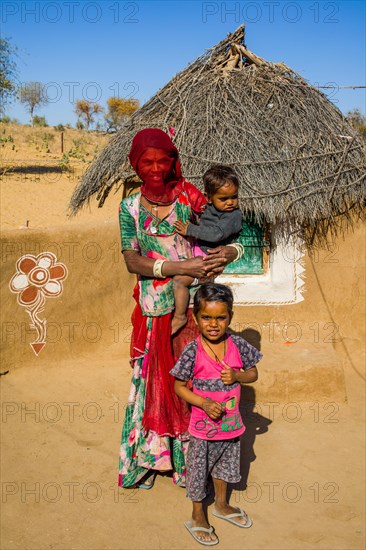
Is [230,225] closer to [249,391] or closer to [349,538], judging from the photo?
[349,538]

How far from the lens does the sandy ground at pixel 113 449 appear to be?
294cm

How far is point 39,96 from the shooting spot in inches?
1264

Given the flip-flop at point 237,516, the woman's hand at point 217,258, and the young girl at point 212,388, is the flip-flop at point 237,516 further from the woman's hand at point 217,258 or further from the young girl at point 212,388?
the woman's hand at point 217,258

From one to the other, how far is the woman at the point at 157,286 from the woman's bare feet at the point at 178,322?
0.04m

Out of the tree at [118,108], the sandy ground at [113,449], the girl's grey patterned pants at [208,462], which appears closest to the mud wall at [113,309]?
the sandy ground at [113,449]

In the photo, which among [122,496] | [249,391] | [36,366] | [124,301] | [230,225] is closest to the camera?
[230,225]

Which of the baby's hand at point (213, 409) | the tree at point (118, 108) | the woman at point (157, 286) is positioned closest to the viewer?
the baby's hand at point (213, 409)

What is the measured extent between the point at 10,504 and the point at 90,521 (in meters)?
0.54

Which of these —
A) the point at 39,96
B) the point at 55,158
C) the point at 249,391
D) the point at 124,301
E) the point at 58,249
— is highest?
the point at 39,96

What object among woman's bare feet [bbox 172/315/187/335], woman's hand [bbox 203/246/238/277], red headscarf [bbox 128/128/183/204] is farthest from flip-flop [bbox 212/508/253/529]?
red headscarf [bbox 128/128/183/204]

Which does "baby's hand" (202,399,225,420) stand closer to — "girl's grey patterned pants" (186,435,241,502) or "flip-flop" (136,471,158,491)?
"girl's grey patterned pants" (186,435,241,502)

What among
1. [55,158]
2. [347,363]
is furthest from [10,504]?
[55,158]

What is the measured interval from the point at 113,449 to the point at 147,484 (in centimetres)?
63

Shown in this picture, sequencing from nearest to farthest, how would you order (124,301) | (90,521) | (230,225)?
1. (230,225)
2. (90,521)
3. (124,301)
